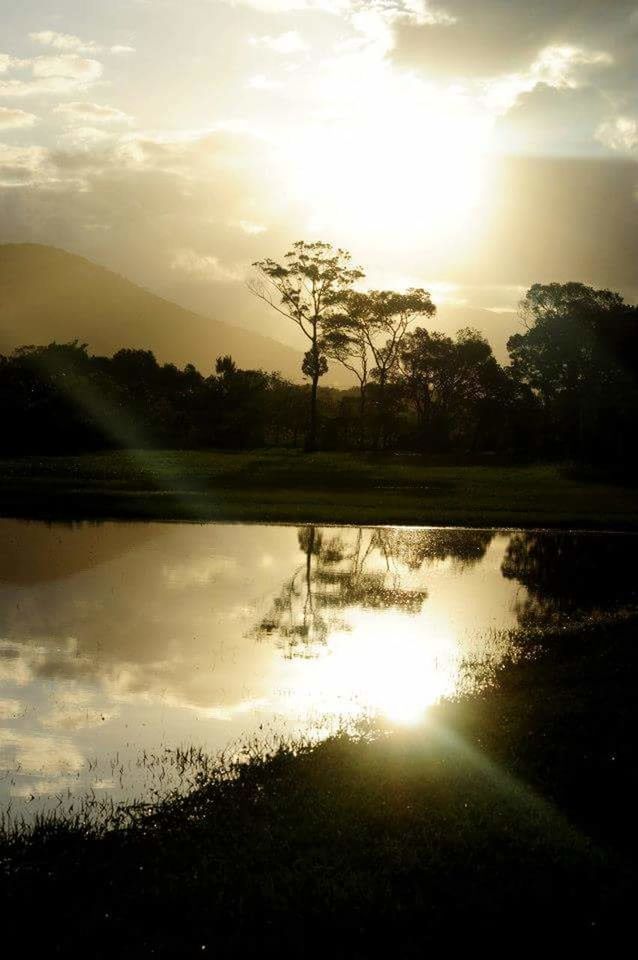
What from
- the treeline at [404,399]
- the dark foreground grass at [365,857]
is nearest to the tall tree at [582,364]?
the treeline at [404,399]

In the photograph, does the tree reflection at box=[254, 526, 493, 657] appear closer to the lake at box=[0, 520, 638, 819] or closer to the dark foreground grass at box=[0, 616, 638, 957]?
the lake at box=[0, 520, 638, 819]

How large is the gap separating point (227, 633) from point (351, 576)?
11.2m

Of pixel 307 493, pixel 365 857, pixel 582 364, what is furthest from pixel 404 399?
pixel 365 857

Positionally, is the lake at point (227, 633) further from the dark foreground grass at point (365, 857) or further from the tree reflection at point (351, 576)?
the dark foreground grass at point (365, 857)

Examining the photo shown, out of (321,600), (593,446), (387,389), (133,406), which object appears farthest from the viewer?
(387,389)

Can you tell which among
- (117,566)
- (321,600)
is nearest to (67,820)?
(321,600)

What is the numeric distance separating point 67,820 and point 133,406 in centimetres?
12495

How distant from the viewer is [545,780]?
41.5 ft

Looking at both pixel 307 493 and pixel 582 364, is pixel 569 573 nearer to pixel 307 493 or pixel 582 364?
pixel 307 493

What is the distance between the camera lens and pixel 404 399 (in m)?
150

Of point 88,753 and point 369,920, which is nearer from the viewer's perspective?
point 369,920

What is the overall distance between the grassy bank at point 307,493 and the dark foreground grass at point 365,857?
38.6m

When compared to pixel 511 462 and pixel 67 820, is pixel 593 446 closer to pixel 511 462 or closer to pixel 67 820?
pixel 511 462

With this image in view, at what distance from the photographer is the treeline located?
106m
